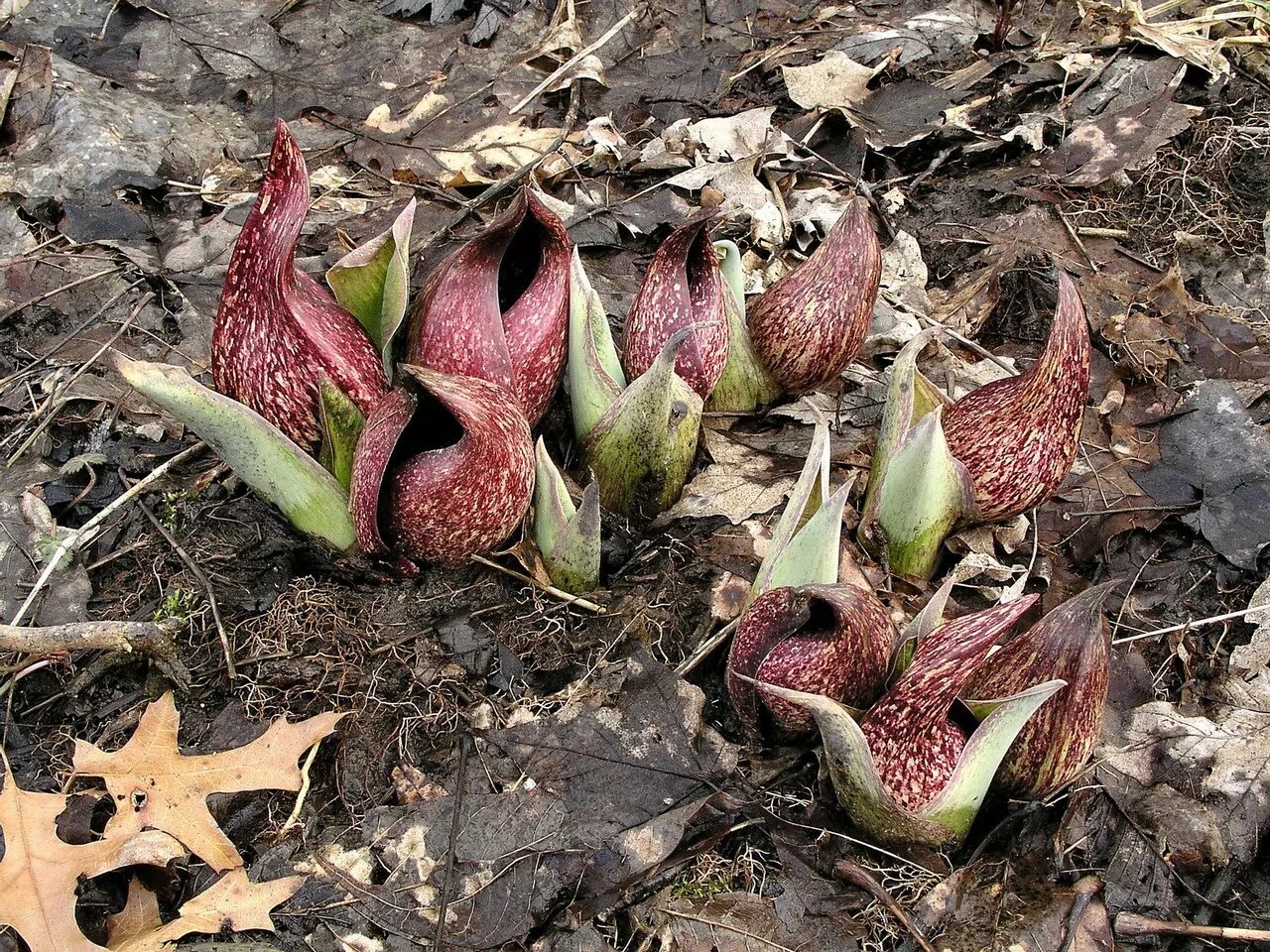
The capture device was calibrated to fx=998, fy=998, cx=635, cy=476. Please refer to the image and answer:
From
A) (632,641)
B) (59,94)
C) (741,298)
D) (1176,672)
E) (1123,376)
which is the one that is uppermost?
(59,94)

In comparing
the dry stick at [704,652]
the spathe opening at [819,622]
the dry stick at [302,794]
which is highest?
the spathe opening at [819,622]

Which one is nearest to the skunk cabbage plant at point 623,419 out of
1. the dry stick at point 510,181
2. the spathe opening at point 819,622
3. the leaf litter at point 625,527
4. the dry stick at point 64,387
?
the leaf litter at point 625,527

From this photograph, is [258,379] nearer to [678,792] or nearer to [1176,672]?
[678,792]

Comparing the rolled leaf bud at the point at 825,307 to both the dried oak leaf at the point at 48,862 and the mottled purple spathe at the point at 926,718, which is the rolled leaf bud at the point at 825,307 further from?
the dried oak leaf at the point at 48,862

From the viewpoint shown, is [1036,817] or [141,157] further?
[141,157]

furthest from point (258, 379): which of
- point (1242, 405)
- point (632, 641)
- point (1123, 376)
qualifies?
point (1242, 405)

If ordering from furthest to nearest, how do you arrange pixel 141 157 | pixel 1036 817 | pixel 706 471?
pixel 141 157, pixel 706 471, pixel 1036 817

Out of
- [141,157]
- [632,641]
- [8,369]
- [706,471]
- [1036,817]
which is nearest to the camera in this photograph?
[1036,817]
